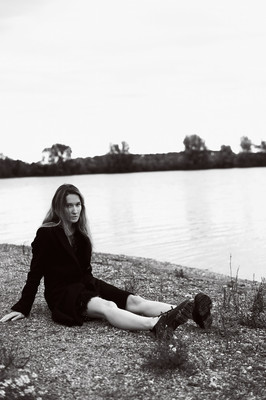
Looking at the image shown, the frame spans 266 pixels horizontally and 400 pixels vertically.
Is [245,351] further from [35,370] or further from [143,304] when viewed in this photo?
[35,370]

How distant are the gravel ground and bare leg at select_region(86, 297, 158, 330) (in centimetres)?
11

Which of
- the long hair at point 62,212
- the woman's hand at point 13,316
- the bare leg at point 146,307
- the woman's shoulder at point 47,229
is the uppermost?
the long hair at point 62,212

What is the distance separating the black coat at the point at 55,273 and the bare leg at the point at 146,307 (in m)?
0.46

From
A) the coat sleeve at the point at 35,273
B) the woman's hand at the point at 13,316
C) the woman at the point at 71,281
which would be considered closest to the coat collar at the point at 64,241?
the woman at the point at 71,281

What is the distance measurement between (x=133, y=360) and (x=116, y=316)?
2.40 ft

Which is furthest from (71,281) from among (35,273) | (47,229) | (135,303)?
(135,303)

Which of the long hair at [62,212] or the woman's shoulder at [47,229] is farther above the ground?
the long hair at [62,212]

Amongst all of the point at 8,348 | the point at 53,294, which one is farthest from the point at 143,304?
the point at 8,348

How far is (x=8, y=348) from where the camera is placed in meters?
5.04

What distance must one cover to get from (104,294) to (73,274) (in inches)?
16.4

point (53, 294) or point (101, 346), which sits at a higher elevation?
point (53, 294)

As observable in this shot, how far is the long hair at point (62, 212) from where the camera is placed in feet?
19.3

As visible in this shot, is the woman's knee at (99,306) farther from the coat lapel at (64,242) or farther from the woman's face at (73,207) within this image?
the woman's face at (73,207)

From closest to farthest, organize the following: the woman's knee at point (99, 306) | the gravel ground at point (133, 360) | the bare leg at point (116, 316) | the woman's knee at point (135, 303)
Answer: the gravel ground at point (133, 360)
the bare leg at point (116, 316)
the woman's knee at point (99, 306)
the woman's knee at point (135, 303)
